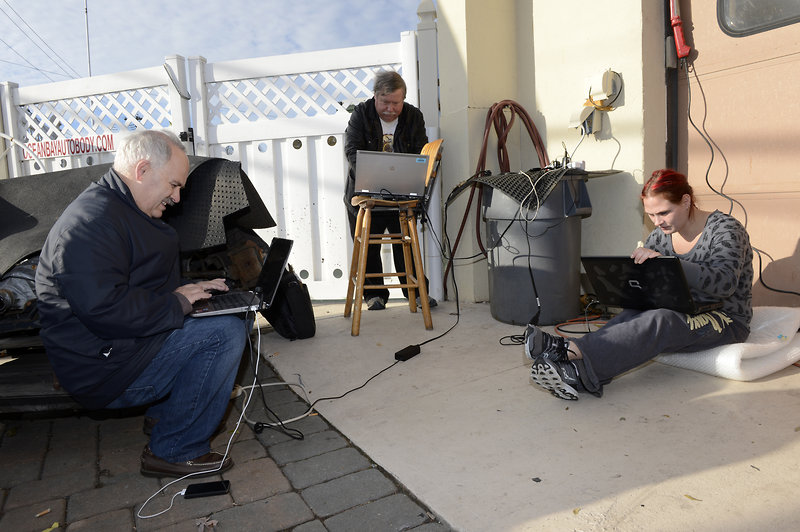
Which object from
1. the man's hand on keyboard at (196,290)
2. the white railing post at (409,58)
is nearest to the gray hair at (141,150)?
the man's hand on keyboard at (196,290)

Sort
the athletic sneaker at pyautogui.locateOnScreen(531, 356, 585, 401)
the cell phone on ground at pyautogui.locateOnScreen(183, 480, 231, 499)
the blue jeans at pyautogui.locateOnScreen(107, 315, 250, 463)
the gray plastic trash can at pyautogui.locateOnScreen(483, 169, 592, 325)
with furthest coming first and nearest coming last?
the gray plastic trash can at pyautogui.locateOnScreen(483, 169, 592, 325), the athletic sneaker at pyautogui.locateOnScreen(531, 356, 585, 401), the blue jeans at pyautogui.locateOnScreen(107, 315, 250, 463), the cell phone on ground at pyautogui.locateOnScreen(183, 480, 231, 499)

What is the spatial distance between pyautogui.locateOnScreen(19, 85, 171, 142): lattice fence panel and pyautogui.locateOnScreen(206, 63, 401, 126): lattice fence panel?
1.62 feet

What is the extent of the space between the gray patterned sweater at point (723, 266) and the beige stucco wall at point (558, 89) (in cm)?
100

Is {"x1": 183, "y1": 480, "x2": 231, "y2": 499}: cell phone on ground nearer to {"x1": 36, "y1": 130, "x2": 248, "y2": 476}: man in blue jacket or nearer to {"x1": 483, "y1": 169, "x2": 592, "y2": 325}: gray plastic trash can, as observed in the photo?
{"x1": 36, "y1": 130, "x2": 248, "y2": 476}: man in blue jacket

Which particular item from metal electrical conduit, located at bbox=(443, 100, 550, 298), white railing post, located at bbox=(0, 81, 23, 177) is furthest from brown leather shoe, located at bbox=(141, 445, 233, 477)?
white railing post, located at bbox=(0, 81, 23, 177)

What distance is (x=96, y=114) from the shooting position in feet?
15.8

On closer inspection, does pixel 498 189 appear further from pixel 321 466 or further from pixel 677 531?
pixel 677 531

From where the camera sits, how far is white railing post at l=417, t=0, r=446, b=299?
407 centimetres

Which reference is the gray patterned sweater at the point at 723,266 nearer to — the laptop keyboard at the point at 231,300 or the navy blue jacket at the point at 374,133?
the laptop keyboard at the point at 231,300

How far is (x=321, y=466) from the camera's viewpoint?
70.7 inches

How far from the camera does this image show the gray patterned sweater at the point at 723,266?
2182 millimetres

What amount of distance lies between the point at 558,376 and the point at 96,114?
463cm

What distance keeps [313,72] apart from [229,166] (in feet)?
6.40

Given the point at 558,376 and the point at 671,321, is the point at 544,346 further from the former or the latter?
the point at 671,321
